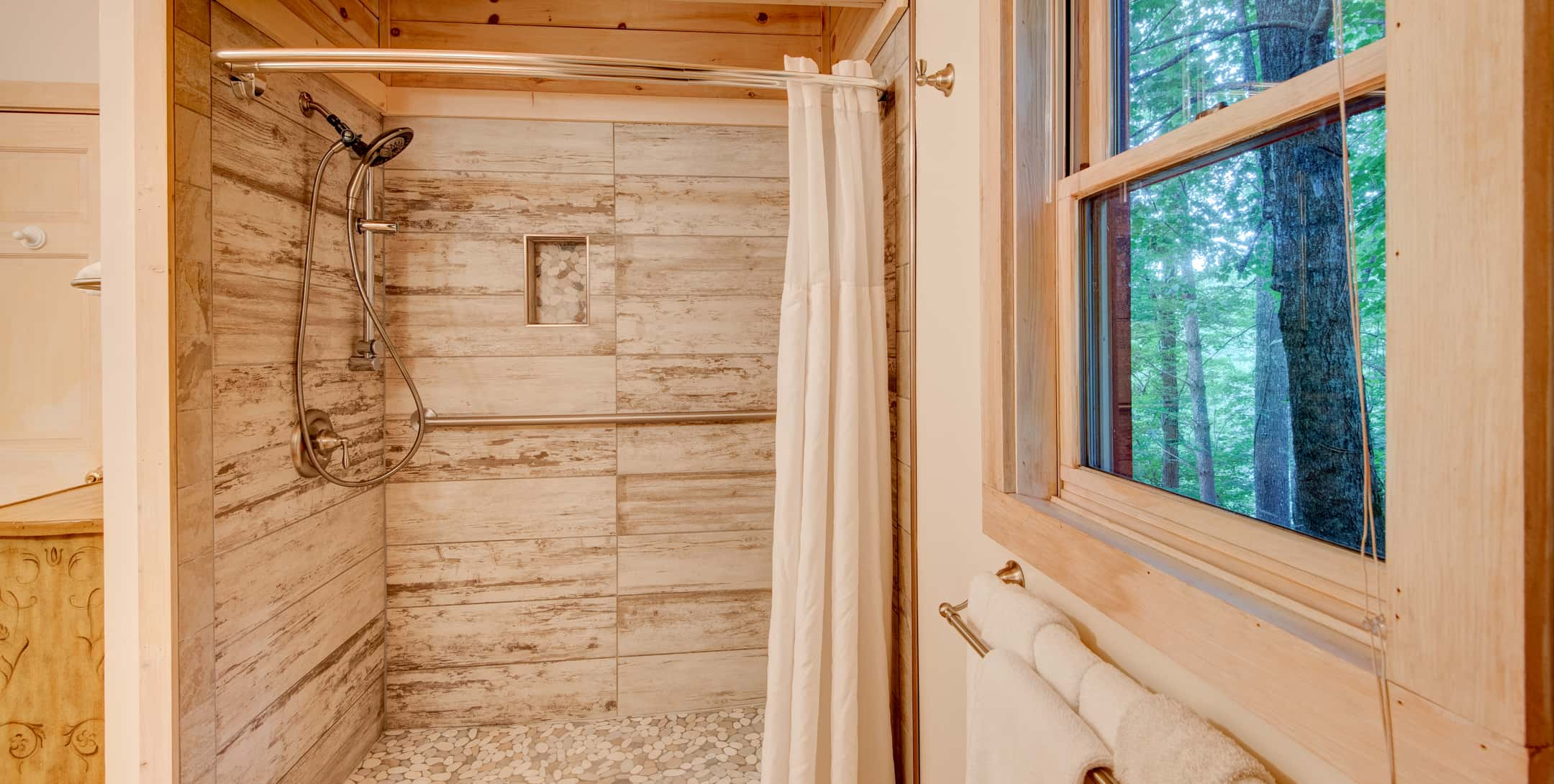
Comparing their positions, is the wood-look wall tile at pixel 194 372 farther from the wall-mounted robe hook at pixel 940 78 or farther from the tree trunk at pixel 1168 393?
the tree trunk at pixel 1168 393

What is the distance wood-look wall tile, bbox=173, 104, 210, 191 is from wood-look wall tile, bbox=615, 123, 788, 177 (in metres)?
0.98

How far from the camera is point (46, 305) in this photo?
1632 millimetres

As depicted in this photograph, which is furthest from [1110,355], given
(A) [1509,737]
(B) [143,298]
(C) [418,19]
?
(C) [418,19]

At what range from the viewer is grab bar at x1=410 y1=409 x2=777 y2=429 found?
1.91 m

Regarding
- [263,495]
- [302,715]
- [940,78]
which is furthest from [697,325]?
[302,715]

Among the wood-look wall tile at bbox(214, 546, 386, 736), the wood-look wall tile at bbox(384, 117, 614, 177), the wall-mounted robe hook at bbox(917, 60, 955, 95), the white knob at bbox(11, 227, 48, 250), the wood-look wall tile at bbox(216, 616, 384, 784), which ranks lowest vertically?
the wood-look wall tile at bbox(216, 616, 384, 784)

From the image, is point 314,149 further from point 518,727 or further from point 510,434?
point 518,727

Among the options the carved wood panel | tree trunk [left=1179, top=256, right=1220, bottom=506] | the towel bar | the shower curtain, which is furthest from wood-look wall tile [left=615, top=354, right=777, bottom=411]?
tree trunk [left=1179, top=256, right=1220, bottom=506]

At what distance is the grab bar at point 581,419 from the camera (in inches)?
75.1

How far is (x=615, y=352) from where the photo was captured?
1.98 m

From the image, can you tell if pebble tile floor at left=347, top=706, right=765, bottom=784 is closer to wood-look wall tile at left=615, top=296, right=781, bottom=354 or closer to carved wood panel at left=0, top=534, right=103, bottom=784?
carved wood panel at left=0, top=534, right=103, bottom=784

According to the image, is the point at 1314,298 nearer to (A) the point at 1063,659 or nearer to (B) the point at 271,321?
(A) the point at 1063,659

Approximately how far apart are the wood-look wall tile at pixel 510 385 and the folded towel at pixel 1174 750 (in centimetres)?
168

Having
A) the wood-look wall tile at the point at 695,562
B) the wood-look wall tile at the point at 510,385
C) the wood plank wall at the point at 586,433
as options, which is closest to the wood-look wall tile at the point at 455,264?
the wood plank wall at the point at 586,433
